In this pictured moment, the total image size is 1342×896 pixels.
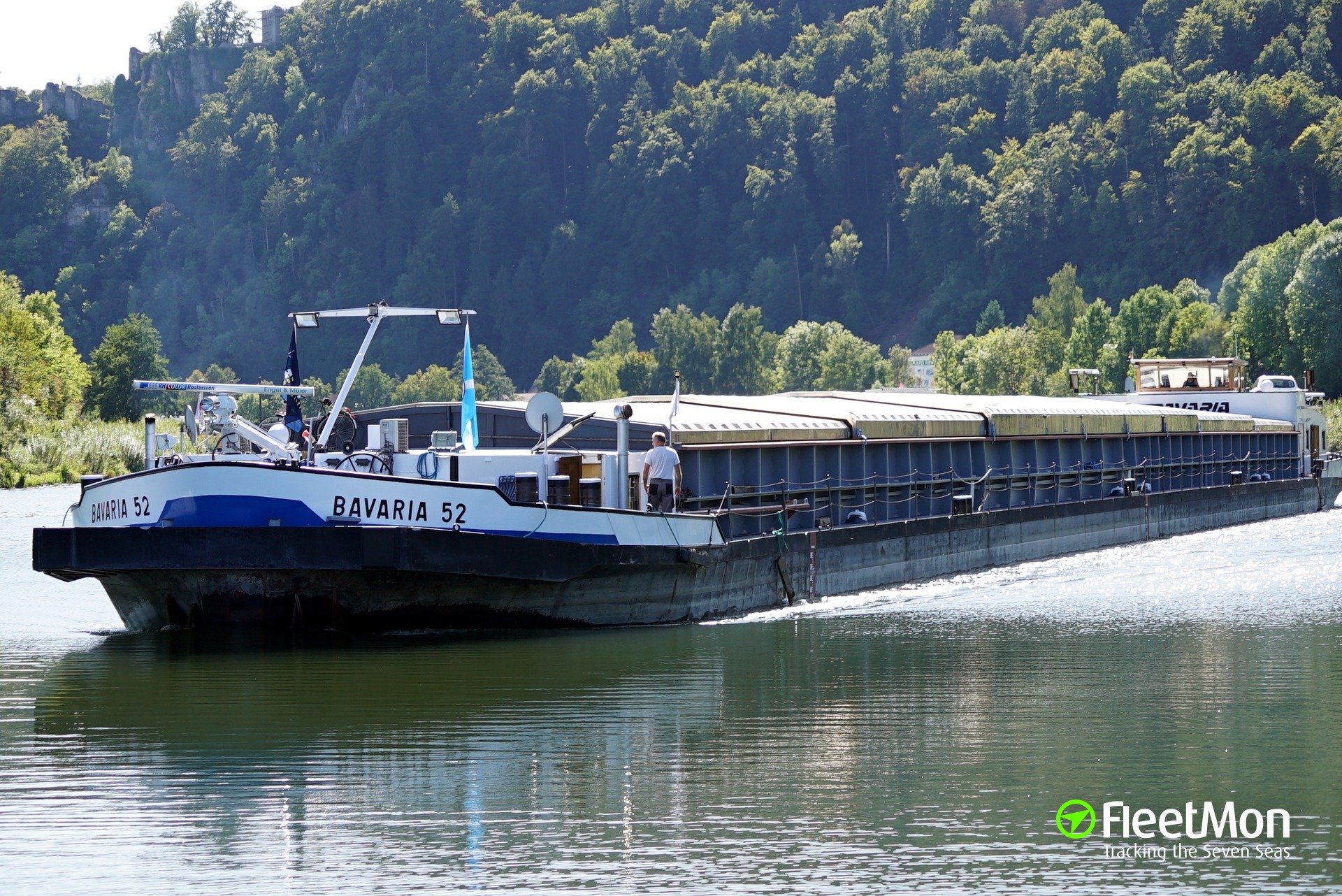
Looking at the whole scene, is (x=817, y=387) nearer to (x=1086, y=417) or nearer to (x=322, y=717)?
(x=1086, y=417)

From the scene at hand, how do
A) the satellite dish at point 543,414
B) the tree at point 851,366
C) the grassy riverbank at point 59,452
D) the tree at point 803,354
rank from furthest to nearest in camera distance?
the tree at point 803,354 → the tree at point 851,366 → the grassy riverbank at point 59,452 → the satellite dish at point 543,414

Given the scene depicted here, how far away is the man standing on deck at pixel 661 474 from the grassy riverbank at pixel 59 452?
159 feet

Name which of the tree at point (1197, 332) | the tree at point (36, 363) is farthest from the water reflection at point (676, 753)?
the tree at point (1197, 332)

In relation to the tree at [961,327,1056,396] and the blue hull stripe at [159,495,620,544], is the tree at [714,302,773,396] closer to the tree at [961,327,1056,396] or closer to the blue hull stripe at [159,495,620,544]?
the tree at [961,327,1056,396]

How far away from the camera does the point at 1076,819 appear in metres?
11.1

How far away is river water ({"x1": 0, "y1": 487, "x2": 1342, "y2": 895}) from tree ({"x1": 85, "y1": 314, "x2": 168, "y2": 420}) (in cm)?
8413

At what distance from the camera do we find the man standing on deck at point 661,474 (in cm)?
2142

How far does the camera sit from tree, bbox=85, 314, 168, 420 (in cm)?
10275

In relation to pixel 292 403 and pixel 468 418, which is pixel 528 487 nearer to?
pixel 468 418

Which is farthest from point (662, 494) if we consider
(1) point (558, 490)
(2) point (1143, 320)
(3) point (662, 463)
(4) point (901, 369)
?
(4) point (901, 369)

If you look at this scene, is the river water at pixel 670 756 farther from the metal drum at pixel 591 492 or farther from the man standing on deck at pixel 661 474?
the metal drum at pixel 591 492

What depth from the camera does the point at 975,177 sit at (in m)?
180

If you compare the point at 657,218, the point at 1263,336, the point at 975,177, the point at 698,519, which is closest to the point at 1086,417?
the point at 698,519

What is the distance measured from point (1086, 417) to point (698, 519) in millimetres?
18058
